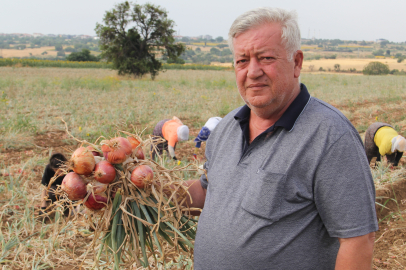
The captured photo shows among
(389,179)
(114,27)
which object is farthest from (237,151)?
(114,27)

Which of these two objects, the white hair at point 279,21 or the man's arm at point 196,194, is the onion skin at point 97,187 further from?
the white hair at point 279,21

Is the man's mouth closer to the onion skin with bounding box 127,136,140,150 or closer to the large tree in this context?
the onion skin with bounding box 127,136,140,150

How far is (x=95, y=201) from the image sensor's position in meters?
1.34

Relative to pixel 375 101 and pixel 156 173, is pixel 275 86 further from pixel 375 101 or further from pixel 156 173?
pixel 375 101

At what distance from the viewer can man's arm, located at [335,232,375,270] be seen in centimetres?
106

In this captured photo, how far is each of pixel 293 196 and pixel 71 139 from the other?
518 cm

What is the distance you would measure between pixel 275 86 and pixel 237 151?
328mm

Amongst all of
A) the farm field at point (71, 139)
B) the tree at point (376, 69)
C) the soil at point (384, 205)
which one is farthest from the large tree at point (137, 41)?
the tree at point (376, 69)

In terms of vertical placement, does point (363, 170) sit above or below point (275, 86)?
below

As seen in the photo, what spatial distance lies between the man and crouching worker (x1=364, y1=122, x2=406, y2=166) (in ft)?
11.9

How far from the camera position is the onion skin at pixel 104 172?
1290 mm

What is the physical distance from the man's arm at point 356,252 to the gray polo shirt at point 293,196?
0.03m

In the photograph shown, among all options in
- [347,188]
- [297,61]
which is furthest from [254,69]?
[347,188]

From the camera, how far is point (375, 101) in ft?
36.4
